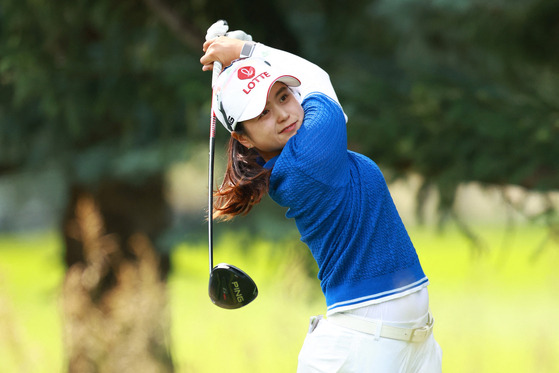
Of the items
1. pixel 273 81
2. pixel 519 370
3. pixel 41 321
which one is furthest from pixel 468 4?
pixel 41 321

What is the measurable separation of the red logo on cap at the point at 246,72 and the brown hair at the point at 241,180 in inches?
6.2

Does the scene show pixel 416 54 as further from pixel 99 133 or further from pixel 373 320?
pixel 373 320

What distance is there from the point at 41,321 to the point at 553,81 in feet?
22.0

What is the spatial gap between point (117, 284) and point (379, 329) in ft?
14.2

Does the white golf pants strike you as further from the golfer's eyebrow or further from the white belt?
the golfer's eyebrow

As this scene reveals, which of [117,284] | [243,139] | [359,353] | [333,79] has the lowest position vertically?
[117,284]

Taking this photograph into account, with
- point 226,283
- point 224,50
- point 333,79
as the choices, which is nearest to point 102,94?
point 333,79

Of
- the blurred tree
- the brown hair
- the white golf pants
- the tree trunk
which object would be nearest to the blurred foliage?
the blurred tree

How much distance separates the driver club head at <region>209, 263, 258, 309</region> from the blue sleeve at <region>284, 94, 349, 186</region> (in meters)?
0.38

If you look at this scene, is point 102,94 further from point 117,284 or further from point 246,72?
point 246,72

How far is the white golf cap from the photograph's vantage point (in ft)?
6.30

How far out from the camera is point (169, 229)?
5855 millimetres

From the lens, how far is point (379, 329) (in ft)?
6.30

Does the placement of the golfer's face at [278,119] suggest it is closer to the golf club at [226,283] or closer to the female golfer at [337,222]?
the female golfer at [337,222]
